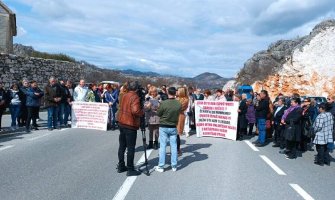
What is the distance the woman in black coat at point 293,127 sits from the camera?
9672 millimetres

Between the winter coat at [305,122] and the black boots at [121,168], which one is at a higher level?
the winter coat at [305,122]

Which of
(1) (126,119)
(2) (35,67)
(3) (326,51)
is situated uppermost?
(3) (326,51)

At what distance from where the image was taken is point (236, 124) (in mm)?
12453

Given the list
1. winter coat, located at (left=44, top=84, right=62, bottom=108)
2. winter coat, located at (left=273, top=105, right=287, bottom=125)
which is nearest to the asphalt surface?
winter coat, located at (left=273, top=105, right=287, bottom=125)

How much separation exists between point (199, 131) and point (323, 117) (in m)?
5.06

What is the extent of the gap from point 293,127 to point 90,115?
26.2 feet

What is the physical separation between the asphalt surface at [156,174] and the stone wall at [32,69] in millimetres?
12457

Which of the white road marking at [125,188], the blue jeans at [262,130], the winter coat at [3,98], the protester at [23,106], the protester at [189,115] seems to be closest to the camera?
the white road marking at [125,188]

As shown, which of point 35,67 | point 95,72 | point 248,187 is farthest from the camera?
point 95,72

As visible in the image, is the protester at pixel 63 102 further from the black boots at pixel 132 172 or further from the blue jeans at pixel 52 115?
the black boots at pixel 132 172

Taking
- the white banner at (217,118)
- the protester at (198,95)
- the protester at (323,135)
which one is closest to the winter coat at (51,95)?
the white banner at (217,118)

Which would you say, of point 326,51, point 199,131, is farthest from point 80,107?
point 326,51

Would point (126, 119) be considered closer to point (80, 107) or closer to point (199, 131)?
point (199, 131)

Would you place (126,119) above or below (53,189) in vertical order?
above
